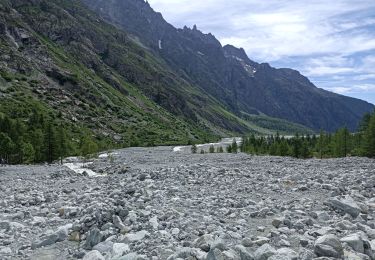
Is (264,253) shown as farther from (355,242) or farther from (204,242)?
(355,242)

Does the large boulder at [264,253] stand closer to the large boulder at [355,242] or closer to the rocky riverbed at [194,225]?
the rocky riverbed at [194,225]

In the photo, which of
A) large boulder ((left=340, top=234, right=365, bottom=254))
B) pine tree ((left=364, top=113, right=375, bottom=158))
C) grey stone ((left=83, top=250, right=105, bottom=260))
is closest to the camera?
large boulder ((left=340, top=234, right=365, bottom=254))

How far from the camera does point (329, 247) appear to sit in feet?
40.6

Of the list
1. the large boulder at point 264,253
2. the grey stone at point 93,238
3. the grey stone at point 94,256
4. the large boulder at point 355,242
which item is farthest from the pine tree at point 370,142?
the grey stone at point 94,256

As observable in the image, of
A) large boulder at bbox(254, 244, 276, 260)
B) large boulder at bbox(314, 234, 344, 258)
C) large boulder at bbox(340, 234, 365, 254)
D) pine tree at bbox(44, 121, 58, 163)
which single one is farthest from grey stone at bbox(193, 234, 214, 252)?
pine tree at bbox(44, 121, 58, 163)

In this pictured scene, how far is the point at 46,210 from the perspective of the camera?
2208 cm

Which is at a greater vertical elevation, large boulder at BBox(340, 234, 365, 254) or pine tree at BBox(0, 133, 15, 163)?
pine tree at BBox(0, 133, 15, 163)

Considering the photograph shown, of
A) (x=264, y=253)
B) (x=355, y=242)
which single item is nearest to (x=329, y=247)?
(x=355, y=242)

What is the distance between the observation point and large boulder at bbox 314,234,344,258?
484 inches

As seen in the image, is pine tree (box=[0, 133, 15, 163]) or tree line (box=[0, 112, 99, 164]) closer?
pine tree (box=[0, 133, 15, 163])

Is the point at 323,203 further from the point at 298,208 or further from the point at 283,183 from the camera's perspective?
the point at 283,183

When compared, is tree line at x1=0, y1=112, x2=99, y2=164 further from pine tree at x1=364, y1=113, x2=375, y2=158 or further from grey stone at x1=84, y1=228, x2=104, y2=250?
grey stone at x1=84, y1=228, x2=104, y2=250

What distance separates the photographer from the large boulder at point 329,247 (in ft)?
40.3

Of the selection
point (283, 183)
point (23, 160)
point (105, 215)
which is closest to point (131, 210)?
point (105, 215)
